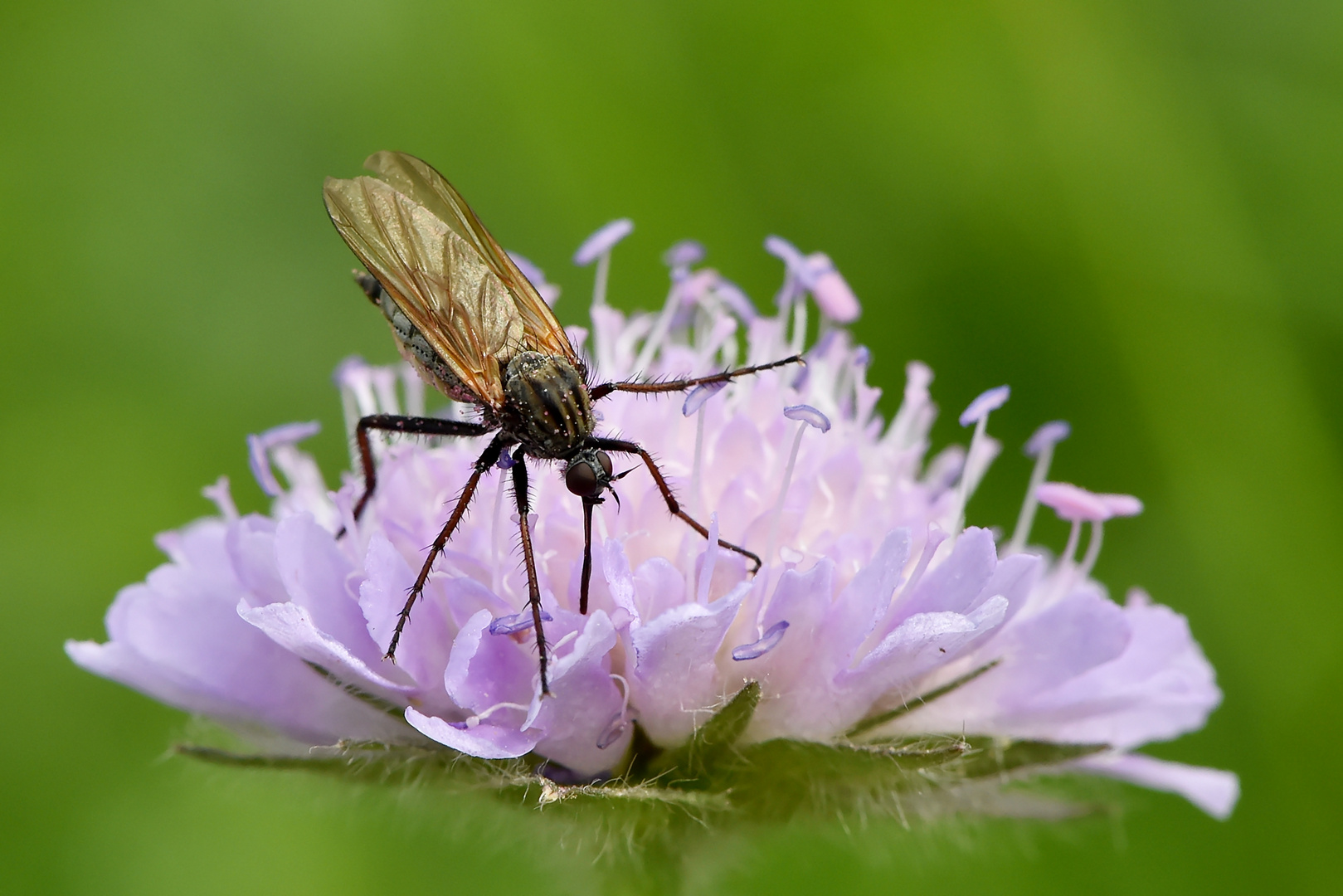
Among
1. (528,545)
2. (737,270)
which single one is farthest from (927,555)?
(737,270)

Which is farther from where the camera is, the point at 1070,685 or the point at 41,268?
the point at 41,268

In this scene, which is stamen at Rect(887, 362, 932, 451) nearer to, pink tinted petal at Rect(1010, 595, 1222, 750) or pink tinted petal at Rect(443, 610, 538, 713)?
pink tinted petal at Rect(1010, 595, 1222, 750)

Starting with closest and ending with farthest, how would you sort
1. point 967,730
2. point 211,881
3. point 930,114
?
point 967,730, point 211,881, point 930,114

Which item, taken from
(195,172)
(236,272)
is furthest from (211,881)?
(195,172)

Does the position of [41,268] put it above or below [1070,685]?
above

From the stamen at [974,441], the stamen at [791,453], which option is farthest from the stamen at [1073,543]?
the stamen at [791,453]

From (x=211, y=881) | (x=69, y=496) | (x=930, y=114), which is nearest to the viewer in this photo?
(x=211, y=881)

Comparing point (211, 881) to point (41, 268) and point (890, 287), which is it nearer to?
point (41, 268)
